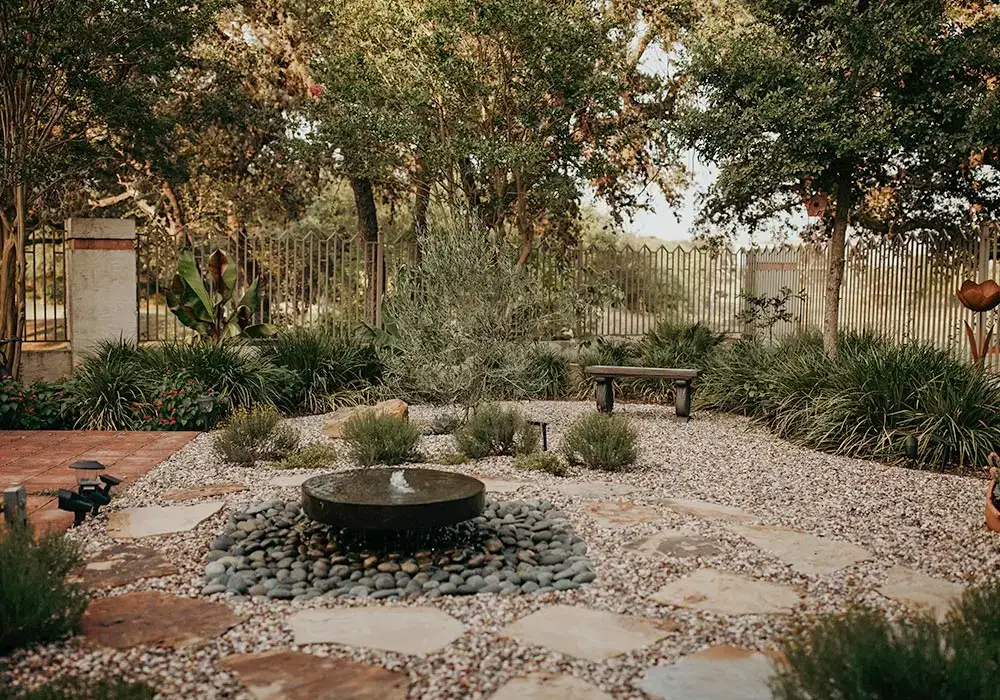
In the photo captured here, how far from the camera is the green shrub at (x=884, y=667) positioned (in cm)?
222

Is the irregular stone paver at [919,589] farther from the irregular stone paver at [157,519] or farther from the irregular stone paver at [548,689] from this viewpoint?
the irregular stone paver at [157,519]

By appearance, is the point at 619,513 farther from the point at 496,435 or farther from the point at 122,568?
the point at 122,568

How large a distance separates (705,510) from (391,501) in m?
2.08

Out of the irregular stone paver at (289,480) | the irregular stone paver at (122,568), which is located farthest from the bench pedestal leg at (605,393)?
the irregular stone paver at (122,568)

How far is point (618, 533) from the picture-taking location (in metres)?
4.70

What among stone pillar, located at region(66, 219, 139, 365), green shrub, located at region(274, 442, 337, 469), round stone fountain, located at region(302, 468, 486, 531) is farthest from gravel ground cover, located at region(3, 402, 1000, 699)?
stone pillar, located at region(66, 219, 139, 365)

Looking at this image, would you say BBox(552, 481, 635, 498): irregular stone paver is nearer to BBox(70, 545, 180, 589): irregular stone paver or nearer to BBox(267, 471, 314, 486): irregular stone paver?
BBox(267, 471, 314, 486): irregular stone paver

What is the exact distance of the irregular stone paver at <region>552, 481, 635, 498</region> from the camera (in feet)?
18.4

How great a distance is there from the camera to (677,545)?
4480 mm

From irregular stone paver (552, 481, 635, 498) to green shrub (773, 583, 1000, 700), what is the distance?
3.12 m

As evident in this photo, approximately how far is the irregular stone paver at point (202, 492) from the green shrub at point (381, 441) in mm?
1020

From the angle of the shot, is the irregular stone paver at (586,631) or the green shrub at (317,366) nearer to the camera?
the irregular stone paver at (586,631)

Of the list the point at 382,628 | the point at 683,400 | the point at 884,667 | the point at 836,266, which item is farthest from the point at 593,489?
the point at 836,266

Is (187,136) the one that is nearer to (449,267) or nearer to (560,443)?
(449,267)
